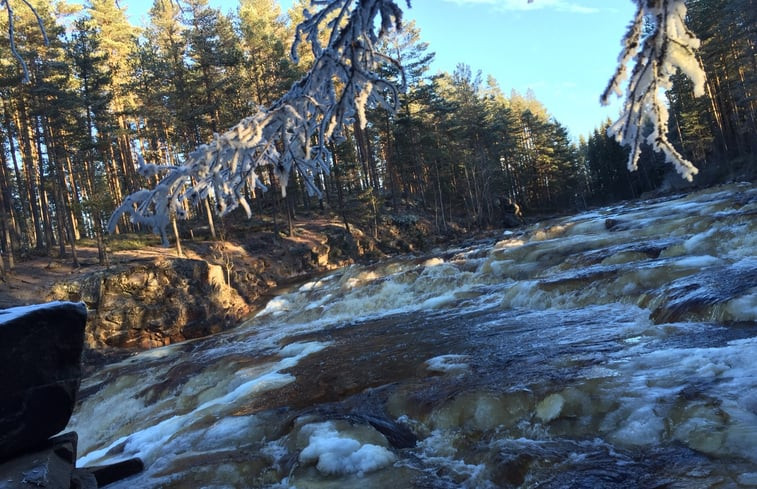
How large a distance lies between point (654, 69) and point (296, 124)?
239 centimetres

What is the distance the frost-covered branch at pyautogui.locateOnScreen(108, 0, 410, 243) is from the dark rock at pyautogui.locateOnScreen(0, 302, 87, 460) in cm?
345

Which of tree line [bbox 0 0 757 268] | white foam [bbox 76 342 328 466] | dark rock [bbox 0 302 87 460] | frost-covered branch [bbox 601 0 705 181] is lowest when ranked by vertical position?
white foam [bbox 76 342 328 466]

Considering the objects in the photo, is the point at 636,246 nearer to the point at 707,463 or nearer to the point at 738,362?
the point at 738,362

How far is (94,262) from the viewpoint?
80.7 feet

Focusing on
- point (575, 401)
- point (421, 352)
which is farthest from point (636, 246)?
point (575, 401)

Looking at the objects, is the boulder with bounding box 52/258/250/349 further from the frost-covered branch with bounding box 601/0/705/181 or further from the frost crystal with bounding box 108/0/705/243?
the frost-covered branch with bounding box 601/0/705/181

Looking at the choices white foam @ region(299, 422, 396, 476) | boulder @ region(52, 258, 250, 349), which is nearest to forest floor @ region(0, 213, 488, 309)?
boulder @ region(52, 258, 250, 349)

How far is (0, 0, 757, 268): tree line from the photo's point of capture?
26.5 metres

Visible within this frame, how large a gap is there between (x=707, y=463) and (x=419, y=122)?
37.2m

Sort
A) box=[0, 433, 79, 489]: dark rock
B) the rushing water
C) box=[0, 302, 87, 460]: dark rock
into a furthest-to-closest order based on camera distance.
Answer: box=[0, 302, 87, 460]: dark rock, box=[0, 433, 79, 489]: dark rock, the rushing water

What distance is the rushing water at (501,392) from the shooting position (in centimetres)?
411

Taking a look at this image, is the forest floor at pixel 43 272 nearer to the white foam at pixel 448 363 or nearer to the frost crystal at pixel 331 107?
the white foam at pixel 448 363

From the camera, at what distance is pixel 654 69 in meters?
2.61

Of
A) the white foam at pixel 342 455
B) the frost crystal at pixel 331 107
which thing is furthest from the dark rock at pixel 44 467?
the frost crystal at pixel 331 107
